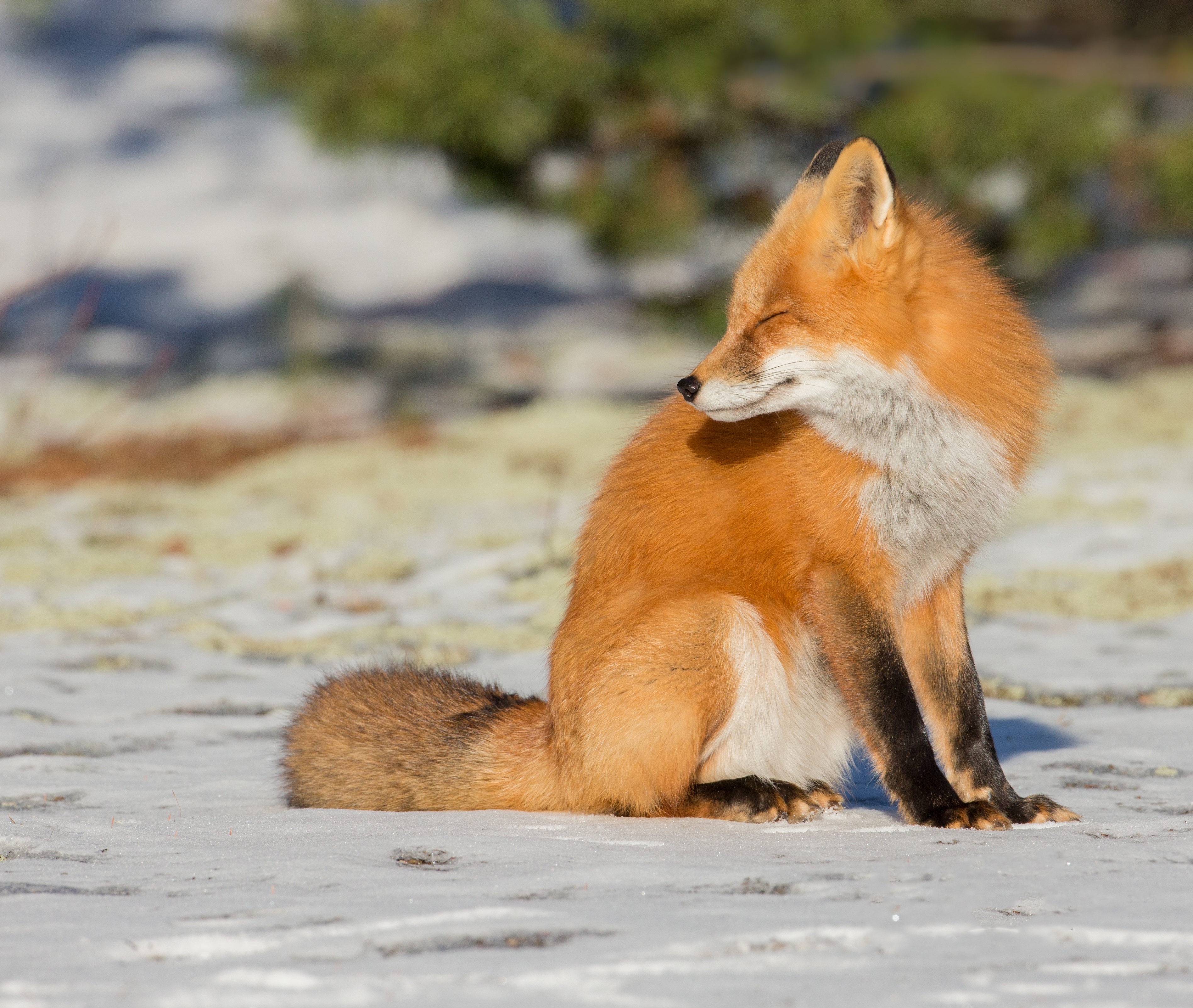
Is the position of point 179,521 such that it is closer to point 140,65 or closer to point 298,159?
point 298,159

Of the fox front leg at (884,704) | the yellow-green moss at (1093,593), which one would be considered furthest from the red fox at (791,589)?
the yellow-green moss at (1093,593)

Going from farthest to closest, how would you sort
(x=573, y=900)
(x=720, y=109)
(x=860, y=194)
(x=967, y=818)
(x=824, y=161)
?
(x=720, y=109), (x=824, y=161), (x=860, y=194), (x=967, y=818), (x=573, y=900)

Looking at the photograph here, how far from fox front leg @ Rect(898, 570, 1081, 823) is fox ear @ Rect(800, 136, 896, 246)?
1.01 metres

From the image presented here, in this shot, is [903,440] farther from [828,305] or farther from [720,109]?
[720,109]

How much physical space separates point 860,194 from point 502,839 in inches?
76.9

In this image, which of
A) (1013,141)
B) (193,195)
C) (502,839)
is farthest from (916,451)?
(193,195)

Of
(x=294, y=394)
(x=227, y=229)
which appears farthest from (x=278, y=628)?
(x=227, y=229)

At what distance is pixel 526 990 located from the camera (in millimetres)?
1981

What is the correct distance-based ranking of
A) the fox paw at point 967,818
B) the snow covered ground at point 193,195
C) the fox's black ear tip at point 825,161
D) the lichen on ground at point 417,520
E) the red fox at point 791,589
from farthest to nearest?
the snow covered ground at point 193,195 < the lichen on ground at point 417,520 < the fox's black ear tip at point 825,161 < the red fox at point 791,589 < the fox paw at point 967,818

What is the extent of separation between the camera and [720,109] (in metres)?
10.2

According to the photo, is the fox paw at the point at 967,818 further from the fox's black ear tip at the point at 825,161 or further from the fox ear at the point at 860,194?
the fox's black ear tip at the point at 825,161

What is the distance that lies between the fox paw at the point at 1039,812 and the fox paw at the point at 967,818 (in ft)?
0.20

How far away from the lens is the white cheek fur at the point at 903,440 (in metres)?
3.38

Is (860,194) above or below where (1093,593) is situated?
above
